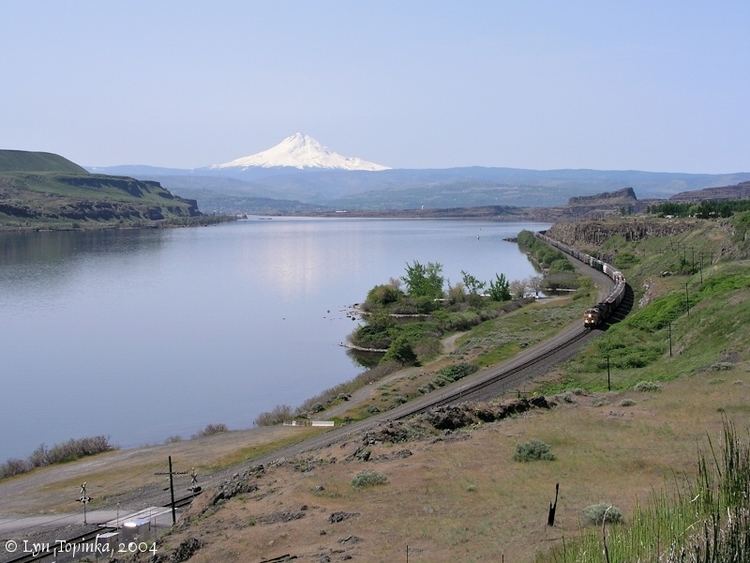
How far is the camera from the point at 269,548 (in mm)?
15688

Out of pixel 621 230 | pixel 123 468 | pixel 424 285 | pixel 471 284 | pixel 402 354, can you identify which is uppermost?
pixel 621 230

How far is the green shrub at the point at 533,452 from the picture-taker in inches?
781

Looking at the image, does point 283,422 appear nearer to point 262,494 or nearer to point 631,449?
point 262,494

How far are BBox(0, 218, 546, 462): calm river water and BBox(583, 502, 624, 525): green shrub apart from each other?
27998mm

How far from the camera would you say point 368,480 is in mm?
→ 19141

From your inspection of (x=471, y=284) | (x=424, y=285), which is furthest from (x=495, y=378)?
(x=471, y=284)

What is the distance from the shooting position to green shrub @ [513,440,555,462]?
19.8 metres

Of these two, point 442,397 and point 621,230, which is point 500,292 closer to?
point 442,397

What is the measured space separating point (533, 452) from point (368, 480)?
455 centimetres

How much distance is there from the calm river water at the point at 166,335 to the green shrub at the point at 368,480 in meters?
21.4

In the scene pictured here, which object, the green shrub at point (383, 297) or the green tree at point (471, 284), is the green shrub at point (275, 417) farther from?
the green tree at point (471, 284)

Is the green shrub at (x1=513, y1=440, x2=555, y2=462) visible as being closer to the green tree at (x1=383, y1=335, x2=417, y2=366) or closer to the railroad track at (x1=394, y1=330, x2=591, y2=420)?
the railroad track at (x1=394, y1=330, x2=591, y2=420)

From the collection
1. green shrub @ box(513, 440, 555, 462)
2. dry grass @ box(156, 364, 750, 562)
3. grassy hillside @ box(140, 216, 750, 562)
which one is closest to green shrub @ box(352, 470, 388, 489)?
grassy hillside @ box(140, 216, 750, 562)

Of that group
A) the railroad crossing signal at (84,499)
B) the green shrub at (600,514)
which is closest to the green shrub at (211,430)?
the railroad crossing signal at (84,499)
